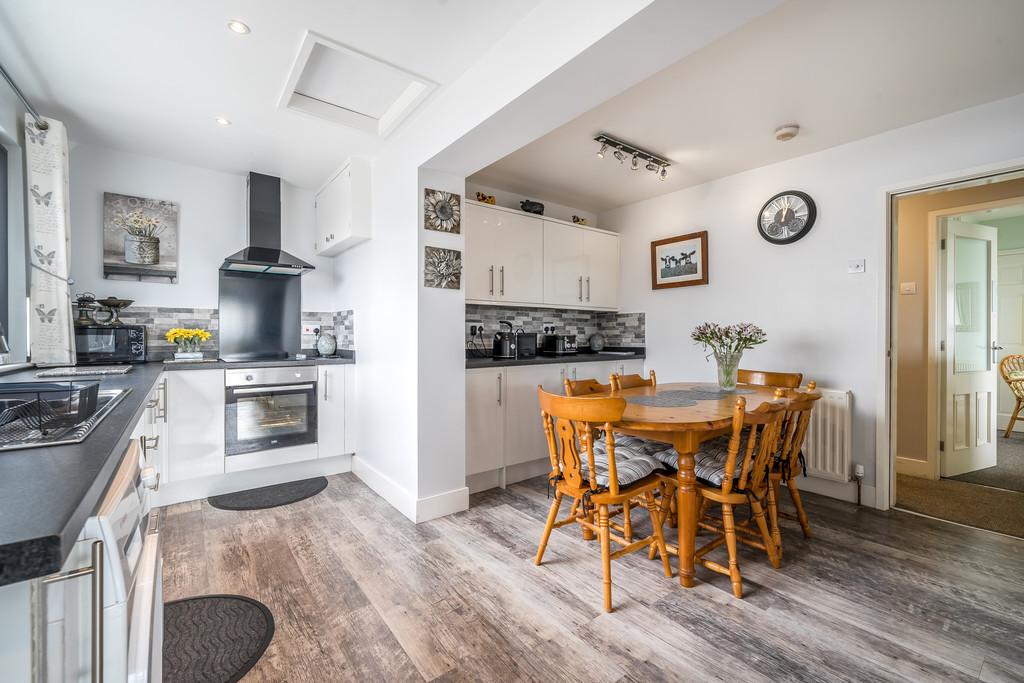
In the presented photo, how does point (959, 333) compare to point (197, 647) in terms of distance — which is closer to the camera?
point (197, 647)

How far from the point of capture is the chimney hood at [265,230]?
3400mm

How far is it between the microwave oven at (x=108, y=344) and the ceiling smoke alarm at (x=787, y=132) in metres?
4.45

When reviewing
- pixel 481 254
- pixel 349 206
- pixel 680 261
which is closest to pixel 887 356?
pixel 680 261

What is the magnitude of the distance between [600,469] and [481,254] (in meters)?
1.97

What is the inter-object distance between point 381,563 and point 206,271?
2704mm

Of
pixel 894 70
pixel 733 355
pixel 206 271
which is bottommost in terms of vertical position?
pixel 733 355

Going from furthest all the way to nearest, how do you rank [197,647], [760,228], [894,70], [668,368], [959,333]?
[668,368], [959,333], [760,228], [894,70], [197,647]

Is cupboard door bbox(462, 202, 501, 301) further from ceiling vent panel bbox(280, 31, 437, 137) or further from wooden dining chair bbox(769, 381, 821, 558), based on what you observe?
wooden dining chair bbox(769, 381, 821, 558)

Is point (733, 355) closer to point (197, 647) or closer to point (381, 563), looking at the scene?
point (381, 563)

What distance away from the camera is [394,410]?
9.84 feet

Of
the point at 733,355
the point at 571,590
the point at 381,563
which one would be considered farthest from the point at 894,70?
the point at 381,563

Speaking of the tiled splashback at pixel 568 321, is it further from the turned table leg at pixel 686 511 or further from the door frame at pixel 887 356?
the turned table leg at pixel 686 511

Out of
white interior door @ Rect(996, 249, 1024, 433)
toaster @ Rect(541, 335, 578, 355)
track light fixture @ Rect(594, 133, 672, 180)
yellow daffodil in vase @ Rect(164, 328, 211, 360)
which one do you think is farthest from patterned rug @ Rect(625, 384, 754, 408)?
white interior door @ Rect(996, 249, 1024, 433)

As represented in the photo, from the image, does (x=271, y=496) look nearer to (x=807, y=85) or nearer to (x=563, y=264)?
(x=563, y=264)
